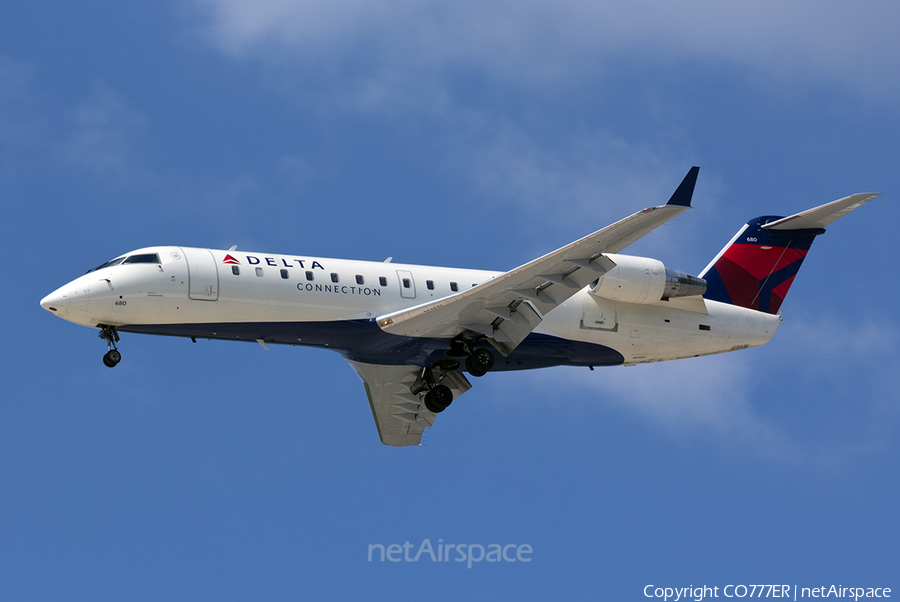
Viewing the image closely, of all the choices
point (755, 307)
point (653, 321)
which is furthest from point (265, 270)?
point (755, 307)

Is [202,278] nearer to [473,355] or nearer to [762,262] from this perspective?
[473,355]

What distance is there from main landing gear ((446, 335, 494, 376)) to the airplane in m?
0.03

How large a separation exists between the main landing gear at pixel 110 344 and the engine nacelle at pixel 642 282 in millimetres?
10800

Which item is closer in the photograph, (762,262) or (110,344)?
(110,344)

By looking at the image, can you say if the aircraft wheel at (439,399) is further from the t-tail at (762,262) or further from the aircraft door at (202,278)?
the t-tail at (762,262)

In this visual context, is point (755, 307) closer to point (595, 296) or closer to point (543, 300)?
point (595, 296)

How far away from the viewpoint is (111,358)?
21.8 meters

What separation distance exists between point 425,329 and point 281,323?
10.3ft

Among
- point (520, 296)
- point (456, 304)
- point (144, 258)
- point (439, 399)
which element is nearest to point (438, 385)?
point (439, 399)

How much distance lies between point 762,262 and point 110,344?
16.2m

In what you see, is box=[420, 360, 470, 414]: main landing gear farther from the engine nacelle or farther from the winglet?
the winglet

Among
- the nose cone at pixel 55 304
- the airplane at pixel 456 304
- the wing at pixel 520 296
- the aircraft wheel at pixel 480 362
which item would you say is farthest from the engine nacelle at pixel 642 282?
the nose cone at pixel 55 304

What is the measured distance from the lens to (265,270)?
22125 millimetres

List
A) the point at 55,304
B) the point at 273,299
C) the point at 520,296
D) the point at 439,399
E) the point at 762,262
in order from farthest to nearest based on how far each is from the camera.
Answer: the point at 762,262
the point at 439,399
the point at 520,296
the point at 273,299
the point at 55,304
